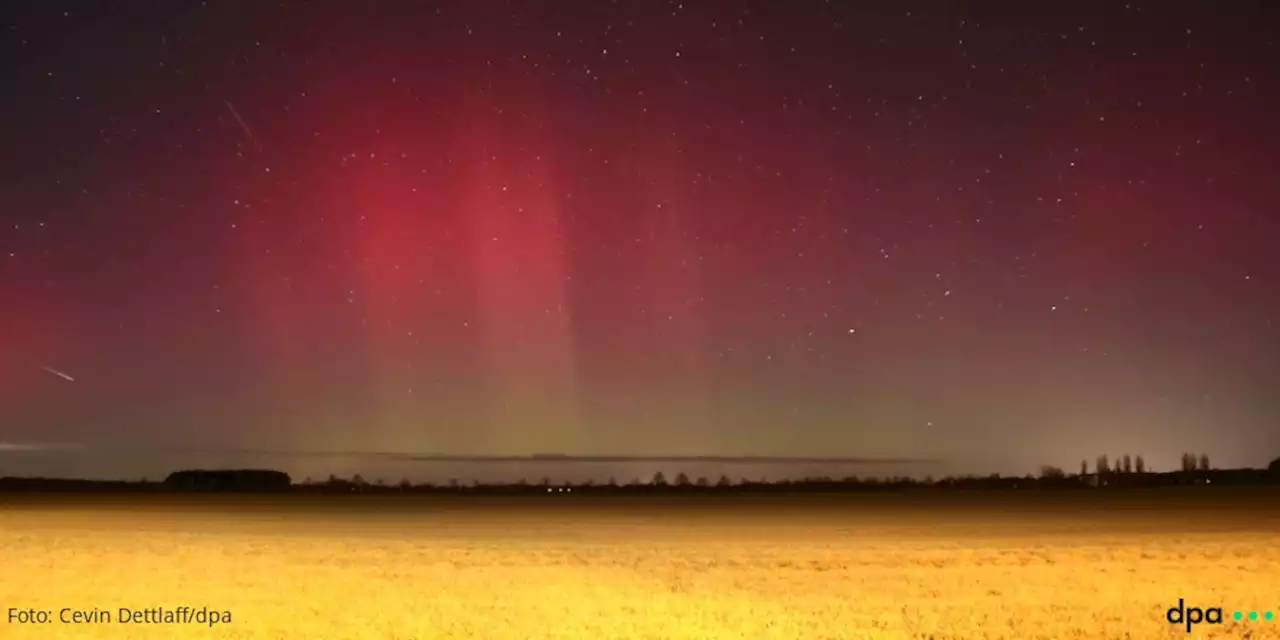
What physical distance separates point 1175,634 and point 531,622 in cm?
674

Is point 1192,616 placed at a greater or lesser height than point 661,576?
greater

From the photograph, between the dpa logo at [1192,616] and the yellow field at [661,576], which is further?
the yellow field at [661,576]

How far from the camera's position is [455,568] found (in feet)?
59.7

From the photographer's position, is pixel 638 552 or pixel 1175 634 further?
pixel 638 552

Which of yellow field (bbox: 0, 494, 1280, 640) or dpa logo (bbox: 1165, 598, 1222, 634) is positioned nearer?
dpa logo (bbox: 1165, 598, 1222, 634)

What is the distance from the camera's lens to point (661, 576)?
56.1ft

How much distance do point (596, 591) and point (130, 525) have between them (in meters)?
18.4

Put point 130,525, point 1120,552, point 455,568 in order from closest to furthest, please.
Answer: point 455,568 → point 1120,552 → point 130,525

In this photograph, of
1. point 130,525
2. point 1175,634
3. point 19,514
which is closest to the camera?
point 1175,634

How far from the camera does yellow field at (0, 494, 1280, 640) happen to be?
12.4m

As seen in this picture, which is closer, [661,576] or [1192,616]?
[1192,616]

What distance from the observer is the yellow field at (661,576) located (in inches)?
490

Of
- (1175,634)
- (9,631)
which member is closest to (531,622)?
(9,631)

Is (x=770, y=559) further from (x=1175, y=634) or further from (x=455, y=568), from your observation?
(x=1175, y=634)
